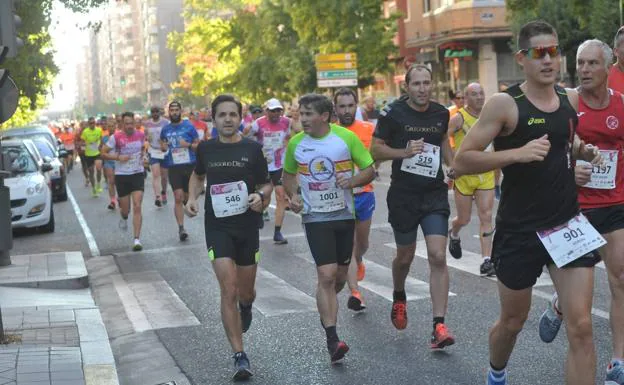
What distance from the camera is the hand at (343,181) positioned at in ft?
26.0

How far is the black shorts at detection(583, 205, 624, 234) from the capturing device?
7.03 meters

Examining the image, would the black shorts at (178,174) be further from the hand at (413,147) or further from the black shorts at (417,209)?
the hand at (413,147)

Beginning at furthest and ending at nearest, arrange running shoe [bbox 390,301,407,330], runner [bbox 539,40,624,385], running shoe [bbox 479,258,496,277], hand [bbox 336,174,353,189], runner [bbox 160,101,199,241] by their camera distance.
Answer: runner [bbox 160,101,199,241] < running shoe [bbox 479,258,496,277] < running shoe [bbox 390,301,407,330] < hand [bbox 336,174,353,189] < runner [bbox 539,40,624,385]

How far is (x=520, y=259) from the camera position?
5.63m

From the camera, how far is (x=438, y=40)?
138ft

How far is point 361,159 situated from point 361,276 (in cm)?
262

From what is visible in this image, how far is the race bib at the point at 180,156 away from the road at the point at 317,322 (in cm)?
141

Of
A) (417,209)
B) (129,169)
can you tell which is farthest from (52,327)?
(129,169)

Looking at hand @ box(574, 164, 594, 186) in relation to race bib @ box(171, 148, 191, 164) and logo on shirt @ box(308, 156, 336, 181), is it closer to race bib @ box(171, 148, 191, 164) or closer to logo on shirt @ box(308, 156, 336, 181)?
logo on shirt @ box(308, 156, 336, 181)

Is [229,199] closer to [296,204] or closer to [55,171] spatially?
[296,204]

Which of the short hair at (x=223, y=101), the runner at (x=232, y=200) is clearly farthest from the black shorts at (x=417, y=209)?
the short hair at (x=223, y=101)

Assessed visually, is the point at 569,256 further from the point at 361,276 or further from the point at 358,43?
the point at 358,43

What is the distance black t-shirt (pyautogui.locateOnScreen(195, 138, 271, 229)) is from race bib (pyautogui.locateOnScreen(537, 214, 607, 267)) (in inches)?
108

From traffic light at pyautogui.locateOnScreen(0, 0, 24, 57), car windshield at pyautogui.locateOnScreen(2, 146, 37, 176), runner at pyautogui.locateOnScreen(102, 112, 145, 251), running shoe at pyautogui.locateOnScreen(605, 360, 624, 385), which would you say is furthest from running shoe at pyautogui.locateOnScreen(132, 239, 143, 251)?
running shoe at pyautogui.locateOnScreen(605, 360, 624, 385)
